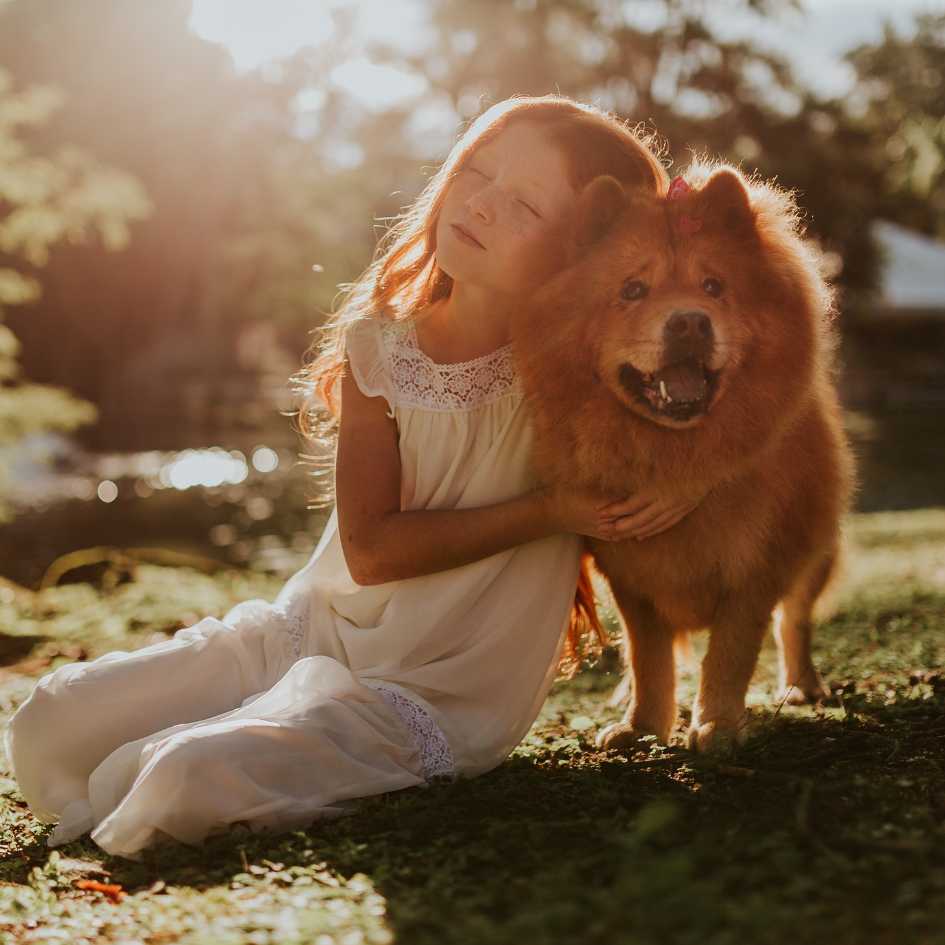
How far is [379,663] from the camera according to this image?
10.7ft

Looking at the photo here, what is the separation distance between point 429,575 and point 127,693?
2.95 feet

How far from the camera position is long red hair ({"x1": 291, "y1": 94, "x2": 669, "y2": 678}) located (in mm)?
3332

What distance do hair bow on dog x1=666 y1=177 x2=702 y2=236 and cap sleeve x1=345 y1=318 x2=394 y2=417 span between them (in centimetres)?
91

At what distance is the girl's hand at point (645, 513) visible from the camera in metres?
3.15

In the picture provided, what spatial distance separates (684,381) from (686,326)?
0.58ft

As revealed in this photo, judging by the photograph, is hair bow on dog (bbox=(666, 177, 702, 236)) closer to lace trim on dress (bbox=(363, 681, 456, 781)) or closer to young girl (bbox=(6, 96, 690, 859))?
young girl (bbox=(6, 96, 690, 859))

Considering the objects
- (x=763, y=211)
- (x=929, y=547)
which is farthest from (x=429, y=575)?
(x=929, y=547)

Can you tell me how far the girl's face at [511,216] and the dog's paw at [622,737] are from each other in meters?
1.36

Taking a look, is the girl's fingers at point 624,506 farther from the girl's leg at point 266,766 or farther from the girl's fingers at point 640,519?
the girl's leg at point 266,766

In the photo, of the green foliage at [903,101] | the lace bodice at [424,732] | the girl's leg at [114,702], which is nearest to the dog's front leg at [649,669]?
the lace bodice at [424,732]

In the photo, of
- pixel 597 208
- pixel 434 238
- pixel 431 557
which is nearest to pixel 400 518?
pixel 431 557

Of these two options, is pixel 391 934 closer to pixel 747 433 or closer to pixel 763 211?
pixel 747 433

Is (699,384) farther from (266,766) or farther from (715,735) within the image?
(266,766)

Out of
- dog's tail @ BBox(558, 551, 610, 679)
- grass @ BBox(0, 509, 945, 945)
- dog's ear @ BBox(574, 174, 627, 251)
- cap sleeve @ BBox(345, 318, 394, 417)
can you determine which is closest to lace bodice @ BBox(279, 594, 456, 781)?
grass @ BBox(0, 509, 945, 945)
